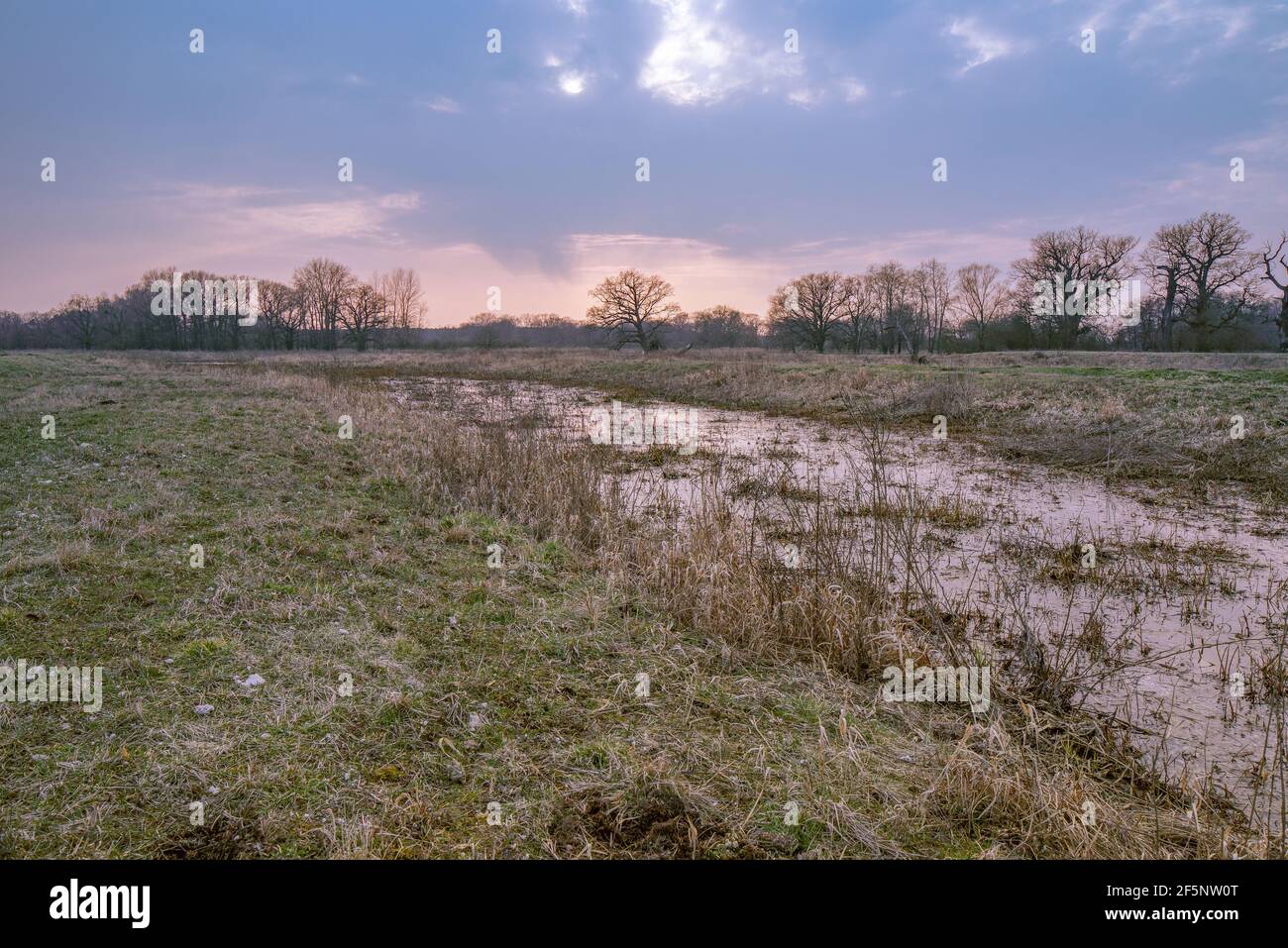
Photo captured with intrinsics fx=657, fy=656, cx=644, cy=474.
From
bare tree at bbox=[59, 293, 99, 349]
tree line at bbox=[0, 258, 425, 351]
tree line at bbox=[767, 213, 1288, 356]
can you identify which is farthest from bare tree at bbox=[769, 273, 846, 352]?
bare tree at bbox=[59, 293, 99, 349]

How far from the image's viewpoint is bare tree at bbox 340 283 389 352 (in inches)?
2992

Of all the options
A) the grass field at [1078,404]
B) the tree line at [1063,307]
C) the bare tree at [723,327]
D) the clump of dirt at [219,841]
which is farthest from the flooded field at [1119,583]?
the bare tree at [723,327]

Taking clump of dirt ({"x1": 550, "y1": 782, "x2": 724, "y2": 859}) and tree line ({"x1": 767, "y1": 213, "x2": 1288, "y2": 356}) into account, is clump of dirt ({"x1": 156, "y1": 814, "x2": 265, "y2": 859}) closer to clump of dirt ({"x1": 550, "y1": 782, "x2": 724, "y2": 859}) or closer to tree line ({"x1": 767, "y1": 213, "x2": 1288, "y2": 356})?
clump of dirt ({"x1": 550, "y1": 782, "x2": 724, "y2": 859})

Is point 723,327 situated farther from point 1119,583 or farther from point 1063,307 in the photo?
point 1119,583

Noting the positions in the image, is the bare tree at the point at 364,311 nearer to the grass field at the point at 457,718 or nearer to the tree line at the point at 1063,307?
the tree line at the point at 1063,307

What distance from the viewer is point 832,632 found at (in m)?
4.86

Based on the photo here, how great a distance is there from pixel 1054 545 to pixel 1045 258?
190ft

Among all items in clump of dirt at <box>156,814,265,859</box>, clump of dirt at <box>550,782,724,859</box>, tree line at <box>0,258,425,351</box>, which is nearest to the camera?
clump of dirt at <box>156,814,265,859</box>

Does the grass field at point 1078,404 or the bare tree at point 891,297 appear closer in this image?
the grass field at point 1078,404

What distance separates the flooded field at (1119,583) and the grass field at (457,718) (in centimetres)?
59

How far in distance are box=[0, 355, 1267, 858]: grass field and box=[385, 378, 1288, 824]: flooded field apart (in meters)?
0.59

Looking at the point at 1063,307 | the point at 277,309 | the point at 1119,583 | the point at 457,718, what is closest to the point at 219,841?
the point at 457,718

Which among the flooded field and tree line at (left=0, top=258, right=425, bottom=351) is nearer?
the flooded field

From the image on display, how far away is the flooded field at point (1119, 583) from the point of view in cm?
409
